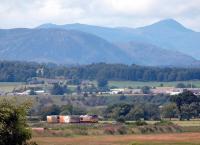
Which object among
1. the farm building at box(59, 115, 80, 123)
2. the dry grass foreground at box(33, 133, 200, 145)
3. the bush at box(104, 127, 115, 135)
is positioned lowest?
the dry grass foreground at box(33, 133, 200, 145)

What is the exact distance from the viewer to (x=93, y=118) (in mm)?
116750

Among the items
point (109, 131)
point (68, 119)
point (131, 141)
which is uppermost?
point (68, 119)

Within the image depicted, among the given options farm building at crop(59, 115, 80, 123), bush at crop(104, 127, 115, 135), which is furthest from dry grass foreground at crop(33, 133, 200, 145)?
farm building at crop(59, 115, 80, 123)

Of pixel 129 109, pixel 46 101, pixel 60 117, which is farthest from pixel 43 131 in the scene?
pixel 46 101

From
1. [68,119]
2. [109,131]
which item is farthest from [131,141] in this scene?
[68,119]

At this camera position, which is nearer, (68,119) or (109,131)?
(109,131)

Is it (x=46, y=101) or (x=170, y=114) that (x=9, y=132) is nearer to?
(x=170, y=114)

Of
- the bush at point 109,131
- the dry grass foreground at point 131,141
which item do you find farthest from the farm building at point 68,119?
the dry grass foreground at point 131,141

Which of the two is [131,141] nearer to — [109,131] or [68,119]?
[109,131]

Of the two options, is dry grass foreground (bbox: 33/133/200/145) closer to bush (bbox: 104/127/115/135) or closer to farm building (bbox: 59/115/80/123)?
bush (bbox: 104/127/115/135)

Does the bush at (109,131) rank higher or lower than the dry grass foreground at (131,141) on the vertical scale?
higher

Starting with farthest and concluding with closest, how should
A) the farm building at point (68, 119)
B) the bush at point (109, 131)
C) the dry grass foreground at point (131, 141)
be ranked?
the farm building at point (68, 119), the bush at point (109, 131), the dry grass foreground at point (131, 141)

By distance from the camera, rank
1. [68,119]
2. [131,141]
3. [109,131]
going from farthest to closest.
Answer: [68,119] < [109,131] < [131,141]

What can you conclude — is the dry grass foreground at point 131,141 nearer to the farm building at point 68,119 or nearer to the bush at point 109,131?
the bush at point 109,131
